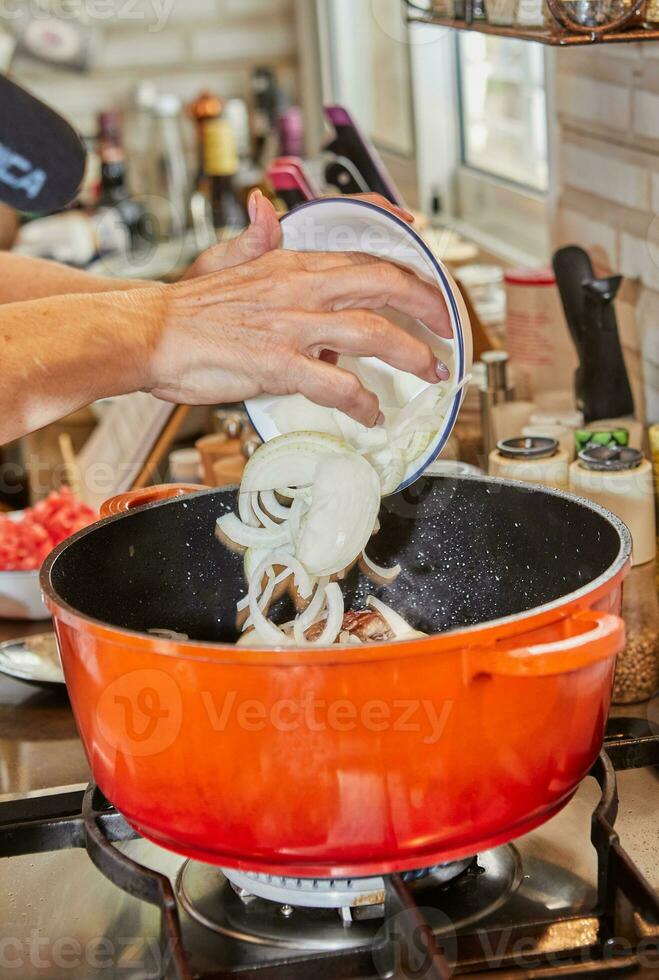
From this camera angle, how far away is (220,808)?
2.26ft

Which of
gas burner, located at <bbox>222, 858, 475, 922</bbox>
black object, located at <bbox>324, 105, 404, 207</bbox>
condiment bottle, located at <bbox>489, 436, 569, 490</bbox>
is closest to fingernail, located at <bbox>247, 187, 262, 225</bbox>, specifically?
condiment bottle, located at <bbox>489, 436, 569, 490</bbox>

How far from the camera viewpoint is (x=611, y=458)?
3.47ft

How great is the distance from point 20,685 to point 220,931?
495mm

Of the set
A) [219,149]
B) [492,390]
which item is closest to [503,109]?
[219,149]

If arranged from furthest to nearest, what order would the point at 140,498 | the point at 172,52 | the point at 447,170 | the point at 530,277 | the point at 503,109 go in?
1. the point at 172,52
2. the point at 447,170
3. the point at 503,109
4. the point at 530,277
5. the point at 140,498

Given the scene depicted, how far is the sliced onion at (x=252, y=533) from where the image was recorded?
88 cm

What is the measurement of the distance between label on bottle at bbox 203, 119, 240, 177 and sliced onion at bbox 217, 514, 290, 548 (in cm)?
254

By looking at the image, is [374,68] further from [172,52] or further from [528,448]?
[528,448]

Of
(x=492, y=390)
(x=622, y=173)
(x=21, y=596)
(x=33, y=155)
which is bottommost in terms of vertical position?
(x=21, y=596)

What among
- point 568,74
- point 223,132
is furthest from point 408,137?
point 568,74

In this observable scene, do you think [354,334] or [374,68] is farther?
[374,68]

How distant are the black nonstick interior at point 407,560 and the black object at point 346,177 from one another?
2.49 ft

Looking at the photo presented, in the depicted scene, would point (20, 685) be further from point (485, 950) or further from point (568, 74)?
point (568, 74)

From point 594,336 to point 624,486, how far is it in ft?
0.72
